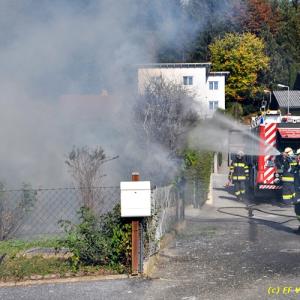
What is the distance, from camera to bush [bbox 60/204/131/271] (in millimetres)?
6676

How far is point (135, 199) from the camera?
21.2 ft

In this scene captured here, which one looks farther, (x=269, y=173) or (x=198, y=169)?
(x=269, y=173)

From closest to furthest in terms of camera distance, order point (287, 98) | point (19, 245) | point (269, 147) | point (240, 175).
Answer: point (19, 245) → point (269, 147) → point (240, 175) → point (287, 98)

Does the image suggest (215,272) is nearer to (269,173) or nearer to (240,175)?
(269,173)

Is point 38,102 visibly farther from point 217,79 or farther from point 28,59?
point 217,79

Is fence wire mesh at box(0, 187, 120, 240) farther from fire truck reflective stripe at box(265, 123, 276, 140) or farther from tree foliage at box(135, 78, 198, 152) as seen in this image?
fire truck reflective stripe at box(265, 123, 276, 140)

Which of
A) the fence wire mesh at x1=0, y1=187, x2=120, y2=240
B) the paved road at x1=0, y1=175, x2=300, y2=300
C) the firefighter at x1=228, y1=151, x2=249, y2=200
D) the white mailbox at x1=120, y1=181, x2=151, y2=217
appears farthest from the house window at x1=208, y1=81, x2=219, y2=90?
the white mailbox at x1=120, y1=181, x2=151, y2=217

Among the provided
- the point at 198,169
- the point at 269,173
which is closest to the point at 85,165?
the point at 198,169

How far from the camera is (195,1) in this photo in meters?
7.36

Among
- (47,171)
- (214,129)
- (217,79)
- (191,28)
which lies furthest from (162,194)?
(217,79)

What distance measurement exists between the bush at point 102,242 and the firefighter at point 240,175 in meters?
9.50

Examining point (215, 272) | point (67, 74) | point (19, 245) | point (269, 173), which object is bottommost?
point (215, 272)

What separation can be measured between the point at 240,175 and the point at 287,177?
2.58 metres

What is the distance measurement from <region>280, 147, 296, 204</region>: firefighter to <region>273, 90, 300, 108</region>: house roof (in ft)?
100
